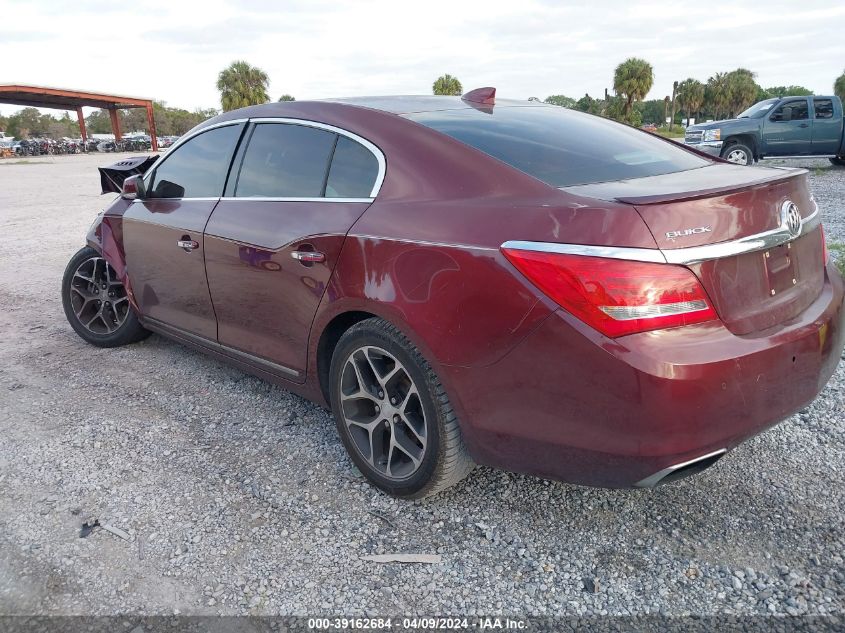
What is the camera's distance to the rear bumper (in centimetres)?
198

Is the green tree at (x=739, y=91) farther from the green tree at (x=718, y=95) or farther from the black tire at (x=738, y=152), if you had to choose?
the black tire at (x=738, y=152)

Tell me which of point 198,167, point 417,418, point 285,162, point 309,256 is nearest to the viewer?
point 417,418

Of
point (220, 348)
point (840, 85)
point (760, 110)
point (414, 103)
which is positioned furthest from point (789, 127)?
point (840, 85)

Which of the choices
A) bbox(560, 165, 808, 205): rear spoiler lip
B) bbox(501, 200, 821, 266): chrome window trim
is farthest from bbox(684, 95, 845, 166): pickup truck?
bbox(501, 200, 821, 266): chrome window trim

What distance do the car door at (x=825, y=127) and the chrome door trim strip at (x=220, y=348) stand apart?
16.2 metres

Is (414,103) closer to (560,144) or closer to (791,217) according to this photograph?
(560,144)

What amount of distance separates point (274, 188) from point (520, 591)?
2.09m

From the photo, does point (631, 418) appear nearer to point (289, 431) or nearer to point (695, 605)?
point (695, 605)

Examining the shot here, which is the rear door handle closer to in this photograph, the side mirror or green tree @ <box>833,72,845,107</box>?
the side mirror

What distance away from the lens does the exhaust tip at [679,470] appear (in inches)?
82.0

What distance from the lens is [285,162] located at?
10.5 feet

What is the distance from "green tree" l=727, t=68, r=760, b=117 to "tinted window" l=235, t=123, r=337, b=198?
77055 mm

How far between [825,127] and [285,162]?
16.3 m

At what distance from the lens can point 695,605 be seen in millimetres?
2127
